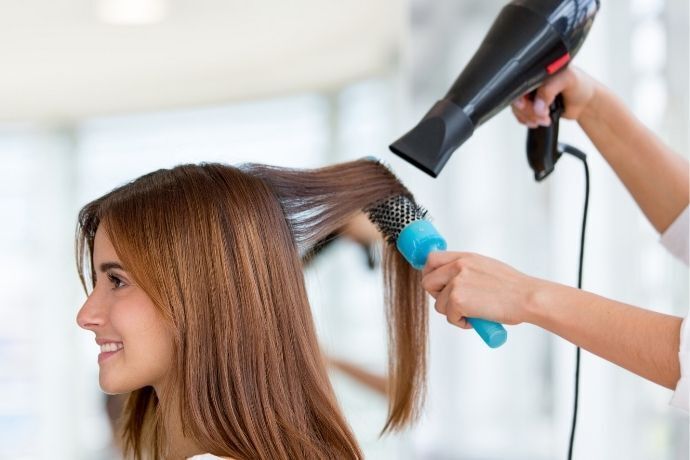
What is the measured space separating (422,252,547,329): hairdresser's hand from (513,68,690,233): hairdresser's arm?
32 cm

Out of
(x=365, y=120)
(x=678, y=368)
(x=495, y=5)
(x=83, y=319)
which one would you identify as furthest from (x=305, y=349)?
(x=365, y=120)

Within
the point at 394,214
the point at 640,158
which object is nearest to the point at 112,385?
the point at 394,214

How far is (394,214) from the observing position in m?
1.17

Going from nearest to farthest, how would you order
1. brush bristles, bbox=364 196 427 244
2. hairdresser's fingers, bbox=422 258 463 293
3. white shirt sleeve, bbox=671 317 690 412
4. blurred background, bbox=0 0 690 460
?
white shirt sleeve, bbox=671 317 690 412 → hairdresser's fingers, bbox=422 258 463 293 → brush bristles, bbox=364 196 427 244 → blurred background, bbox=0 0 690 460

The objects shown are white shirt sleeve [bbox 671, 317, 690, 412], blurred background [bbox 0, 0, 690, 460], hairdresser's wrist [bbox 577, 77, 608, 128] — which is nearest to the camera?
white shirt sleeve [bbox 671, 317, 690, 412]

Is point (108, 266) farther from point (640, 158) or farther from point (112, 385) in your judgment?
point (640, 158)

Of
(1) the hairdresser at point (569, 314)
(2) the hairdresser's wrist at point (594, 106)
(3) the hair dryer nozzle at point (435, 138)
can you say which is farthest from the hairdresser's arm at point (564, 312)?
(2) the hairdresser's wrist at point (594, 106)

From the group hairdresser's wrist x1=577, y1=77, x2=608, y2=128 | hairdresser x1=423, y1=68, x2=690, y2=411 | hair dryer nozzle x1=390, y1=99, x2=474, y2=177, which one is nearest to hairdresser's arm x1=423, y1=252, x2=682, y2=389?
hairdresser x1=423, y1=68, x2=690, y2=411

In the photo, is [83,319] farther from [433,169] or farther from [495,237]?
[495,237]

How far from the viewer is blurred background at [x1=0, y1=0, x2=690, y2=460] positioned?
1782 millimetres

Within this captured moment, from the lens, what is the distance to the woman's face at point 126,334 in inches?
46.2

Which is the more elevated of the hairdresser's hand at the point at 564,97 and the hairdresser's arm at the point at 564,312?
the hairdresser's hand at the point at 564,97

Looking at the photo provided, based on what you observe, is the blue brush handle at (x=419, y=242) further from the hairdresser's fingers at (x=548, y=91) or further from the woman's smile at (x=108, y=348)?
the woman's smile at (x=108, y=348)

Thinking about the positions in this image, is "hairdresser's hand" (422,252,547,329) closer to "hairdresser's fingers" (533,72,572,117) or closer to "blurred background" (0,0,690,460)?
"hairdresser's fingers" (533,72,572,117)
